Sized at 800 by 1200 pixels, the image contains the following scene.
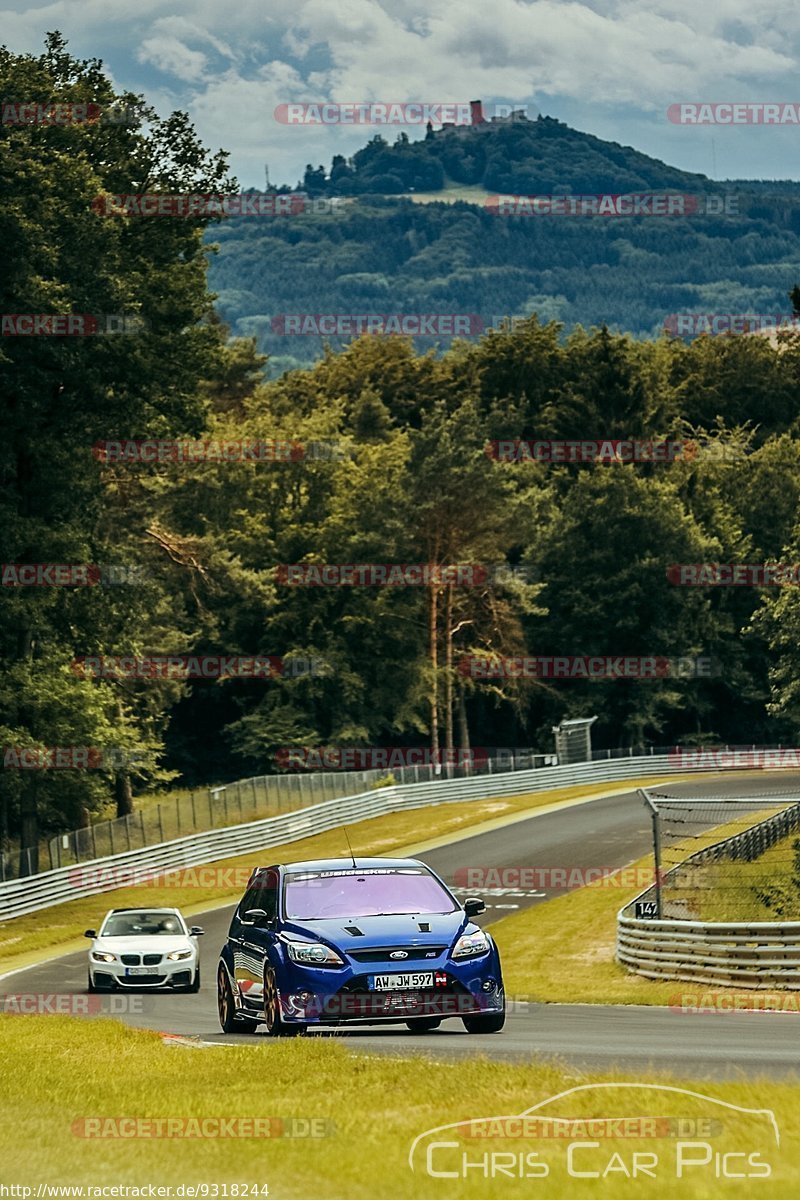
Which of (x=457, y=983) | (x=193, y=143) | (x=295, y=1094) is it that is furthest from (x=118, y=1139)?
(x=193, y=143)

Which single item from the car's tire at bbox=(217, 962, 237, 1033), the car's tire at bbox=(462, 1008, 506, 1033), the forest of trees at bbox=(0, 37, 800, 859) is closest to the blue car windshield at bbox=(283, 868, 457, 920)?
the car's tire at bbox=(462, 1008, 506, 1033)

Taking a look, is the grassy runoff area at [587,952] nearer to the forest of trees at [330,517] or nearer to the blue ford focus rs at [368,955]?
the blue ford focus rs at [368,955]

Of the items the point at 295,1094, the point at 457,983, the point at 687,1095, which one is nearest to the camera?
the point at 687,1095

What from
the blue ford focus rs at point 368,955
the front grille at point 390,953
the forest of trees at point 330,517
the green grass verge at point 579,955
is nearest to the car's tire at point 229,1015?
the blue ford focus rs at point 368,955

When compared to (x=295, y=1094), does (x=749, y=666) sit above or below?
below

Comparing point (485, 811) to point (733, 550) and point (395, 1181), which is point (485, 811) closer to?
point (733, 550)

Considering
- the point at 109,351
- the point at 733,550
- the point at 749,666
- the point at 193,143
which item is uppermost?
the point at 193,143

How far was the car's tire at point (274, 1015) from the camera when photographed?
622 inches

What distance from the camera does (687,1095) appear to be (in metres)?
8.60

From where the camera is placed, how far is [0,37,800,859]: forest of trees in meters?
49.0

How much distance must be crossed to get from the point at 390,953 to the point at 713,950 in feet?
34.2

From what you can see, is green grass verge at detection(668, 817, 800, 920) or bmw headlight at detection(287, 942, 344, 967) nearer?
bmw headlight at detection(287, 942, 344, 967)

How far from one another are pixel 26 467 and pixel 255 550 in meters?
40.0

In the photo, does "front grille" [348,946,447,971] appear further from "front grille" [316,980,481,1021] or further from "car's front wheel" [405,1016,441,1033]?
Answer: "car's front wheel" [405,1016,441,1033]
